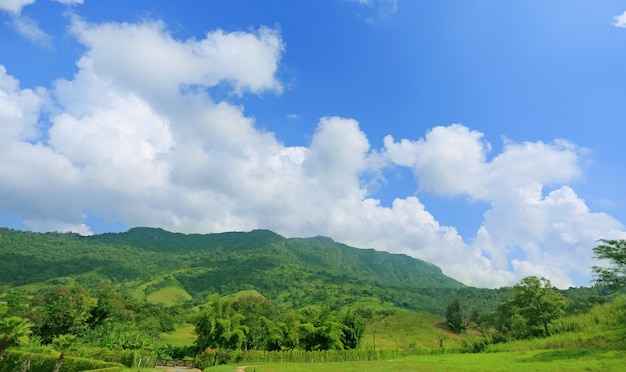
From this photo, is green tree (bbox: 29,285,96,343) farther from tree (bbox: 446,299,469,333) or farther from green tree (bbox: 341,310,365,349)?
tree (bbox: 446,299,469,333)

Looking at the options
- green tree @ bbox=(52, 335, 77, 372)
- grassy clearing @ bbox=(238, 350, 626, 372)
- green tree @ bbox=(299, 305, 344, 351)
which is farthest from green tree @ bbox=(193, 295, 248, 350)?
Result: green tree @ bbox=(52, 335, 77, 372)

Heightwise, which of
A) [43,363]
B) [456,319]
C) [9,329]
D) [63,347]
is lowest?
[456,319]

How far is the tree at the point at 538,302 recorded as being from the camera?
63.9 meters

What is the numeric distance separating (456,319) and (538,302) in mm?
58434

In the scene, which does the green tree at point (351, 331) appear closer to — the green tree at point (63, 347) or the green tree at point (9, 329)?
the green tree at point (63, 347)

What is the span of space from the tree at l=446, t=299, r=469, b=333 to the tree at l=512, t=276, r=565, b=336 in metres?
54.1

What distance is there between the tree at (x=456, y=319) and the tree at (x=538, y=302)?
2130 inches

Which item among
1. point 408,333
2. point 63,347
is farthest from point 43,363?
point 408,333

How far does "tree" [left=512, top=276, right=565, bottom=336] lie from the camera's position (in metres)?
63.9

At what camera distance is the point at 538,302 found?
214 feet

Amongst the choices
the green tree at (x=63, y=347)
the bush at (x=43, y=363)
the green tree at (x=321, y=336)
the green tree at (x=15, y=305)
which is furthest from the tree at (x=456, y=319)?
the green tree at (x=15, y=305)

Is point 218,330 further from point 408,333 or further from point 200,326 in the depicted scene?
point 408,333

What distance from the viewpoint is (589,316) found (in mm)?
61719

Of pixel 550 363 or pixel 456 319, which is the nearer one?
pixel 550 363
